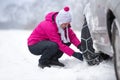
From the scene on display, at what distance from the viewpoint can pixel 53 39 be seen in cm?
726

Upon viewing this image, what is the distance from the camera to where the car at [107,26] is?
465cm

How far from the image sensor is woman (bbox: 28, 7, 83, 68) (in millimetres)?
7188

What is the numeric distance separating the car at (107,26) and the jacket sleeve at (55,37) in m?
1.11

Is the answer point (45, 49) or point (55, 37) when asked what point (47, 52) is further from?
point (55, 37)

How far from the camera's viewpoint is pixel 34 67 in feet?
25.1

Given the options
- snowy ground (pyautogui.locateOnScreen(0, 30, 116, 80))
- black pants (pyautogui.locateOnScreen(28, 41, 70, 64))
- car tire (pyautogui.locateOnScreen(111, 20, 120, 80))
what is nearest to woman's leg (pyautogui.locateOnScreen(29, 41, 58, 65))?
black pants (pyautogui.locateOnScreen(28, 41, 70, 64))

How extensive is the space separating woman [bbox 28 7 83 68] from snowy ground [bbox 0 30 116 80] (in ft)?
0.62

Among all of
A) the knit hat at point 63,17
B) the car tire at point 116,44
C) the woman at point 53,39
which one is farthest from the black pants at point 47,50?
the car tire at point 116,44

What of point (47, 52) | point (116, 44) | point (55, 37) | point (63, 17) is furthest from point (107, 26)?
point (47, 52)

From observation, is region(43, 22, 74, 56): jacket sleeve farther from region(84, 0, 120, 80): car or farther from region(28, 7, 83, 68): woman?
region(84, 0, 120, 80): car

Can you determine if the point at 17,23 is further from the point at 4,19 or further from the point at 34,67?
the point at 34,67

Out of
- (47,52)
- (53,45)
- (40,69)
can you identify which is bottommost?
(40,69)

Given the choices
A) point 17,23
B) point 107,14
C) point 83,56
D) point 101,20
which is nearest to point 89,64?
point 83,56

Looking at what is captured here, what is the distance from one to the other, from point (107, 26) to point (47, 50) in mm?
2394
